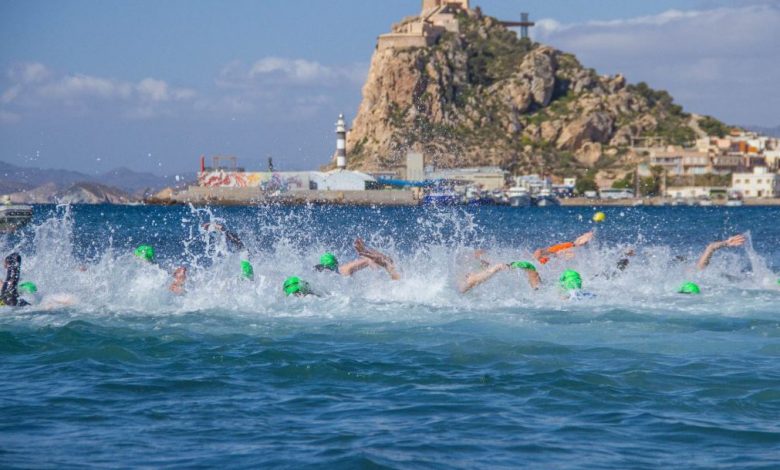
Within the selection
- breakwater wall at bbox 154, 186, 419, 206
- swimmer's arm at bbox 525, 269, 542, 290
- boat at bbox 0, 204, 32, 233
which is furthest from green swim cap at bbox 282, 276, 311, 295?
breakwater wall at bbox 154, 186, 419, 206

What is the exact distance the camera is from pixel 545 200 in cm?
13175

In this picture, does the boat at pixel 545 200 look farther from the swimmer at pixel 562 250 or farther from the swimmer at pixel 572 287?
the swimmer at pixel 572 287

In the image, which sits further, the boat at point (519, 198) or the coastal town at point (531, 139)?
the coastal town at point (531, 139)

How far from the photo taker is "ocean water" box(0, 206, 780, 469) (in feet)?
28.9

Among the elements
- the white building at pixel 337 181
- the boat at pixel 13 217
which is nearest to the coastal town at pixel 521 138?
the white building at pixel 337 181

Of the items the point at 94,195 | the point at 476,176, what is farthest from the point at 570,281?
the point at 94,195

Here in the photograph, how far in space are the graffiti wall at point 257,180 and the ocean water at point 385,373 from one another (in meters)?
91.7

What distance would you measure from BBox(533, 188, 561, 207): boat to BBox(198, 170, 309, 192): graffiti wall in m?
33.4

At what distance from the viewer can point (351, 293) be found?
1878 centimetres

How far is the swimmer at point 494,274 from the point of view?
56.3 feet

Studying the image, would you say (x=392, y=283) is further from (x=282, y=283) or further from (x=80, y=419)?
(x=80, y=419)

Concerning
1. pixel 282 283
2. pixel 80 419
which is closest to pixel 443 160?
pixel 282 283

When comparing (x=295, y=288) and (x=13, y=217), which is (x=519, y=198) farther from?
(x=295, y=288)

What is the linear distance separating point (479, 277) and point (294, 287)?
317cm
